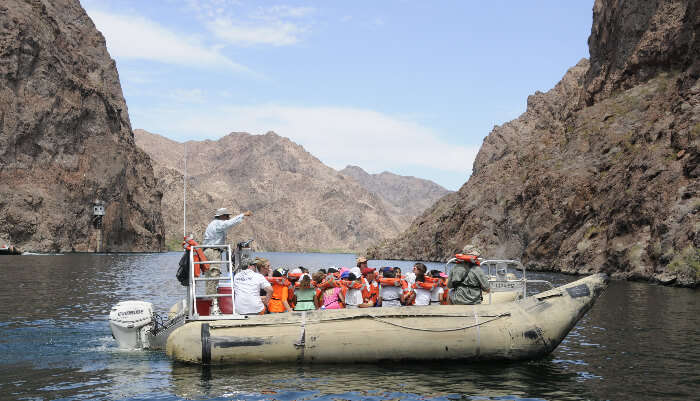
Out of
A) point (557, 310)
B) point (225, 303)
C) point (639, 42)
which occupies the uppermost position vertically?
point (639, 42)

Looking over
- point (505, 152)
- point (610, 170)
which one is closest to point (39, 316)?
point (610, 170)

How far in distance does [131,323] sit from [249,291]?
4116 millimetres

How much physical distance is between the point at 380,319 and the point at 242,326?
3.34 metres

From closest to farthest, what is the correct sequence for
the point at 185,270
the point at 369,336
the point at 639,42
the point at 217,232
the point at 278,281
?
the point at 369,336 < the point at 185,270 < the point at 217,232 < the point at 278,281 < the point at 639,42

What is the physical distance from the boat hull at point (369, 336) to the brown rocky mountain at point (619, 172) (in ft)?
92.2

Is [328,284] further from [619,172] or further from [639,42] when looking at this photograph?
[639,42]

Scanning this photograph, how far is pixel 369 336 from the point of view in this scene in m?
16.1

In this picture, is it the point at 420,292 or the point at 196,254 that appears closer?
the point at 196,254

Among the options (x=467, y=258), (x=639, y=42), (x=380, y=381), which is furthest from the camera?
(x=639, y=42)

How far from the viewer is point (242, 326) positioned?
15953 millimetres

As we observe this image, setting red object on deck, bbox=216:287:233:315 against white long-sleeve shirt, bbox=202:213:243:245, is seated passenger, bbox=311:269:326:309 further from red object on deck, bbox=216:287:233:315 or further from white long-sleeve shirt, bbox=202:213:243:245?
white long-sleeve shirt, bbox=202:213:243:245

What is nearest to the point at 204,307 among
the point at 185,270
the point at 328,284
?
the point at 185,270

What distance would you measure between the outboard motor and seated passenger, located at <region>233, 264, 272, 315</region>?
3572 mm

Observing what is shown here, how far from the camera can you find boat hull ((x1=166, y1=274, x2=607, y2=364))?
1584 cm
